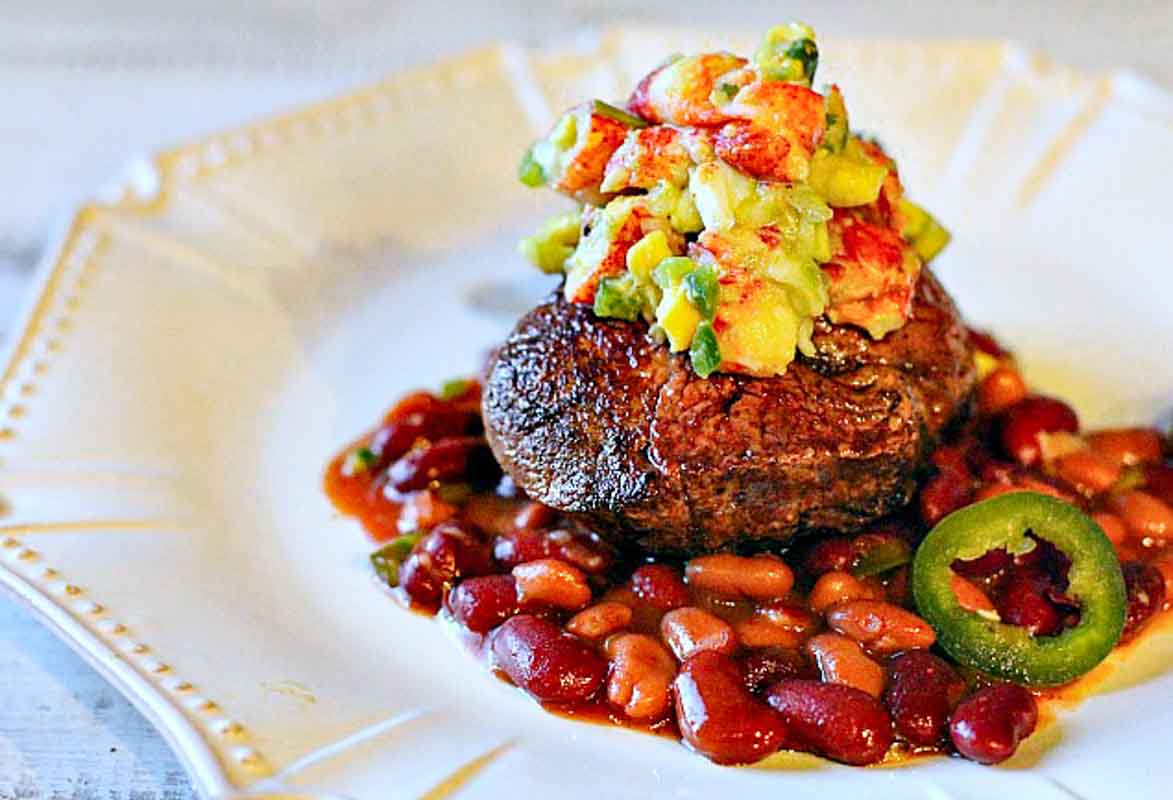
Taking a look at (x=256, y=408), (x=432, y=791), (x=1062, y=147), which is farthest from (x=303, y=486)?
(x=1062, y=147)

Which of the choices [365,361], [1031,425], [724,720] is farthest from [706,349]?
[365,361]

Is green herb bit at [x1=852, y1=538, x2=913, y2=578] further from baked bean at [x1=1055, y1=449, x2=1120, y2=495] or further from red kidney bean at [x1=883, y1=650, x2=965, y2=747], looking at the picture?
baked bean at [x1=1055, y1=449, x2=1120, y2=495]

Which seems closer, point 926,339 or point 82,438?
point 926,339

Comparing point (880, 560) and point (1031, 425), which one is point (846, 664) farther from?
point (1031, 425)

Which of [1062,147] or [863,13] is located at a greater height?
[863,13]

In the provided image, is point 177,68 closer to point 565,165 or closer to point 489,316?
point 489,316
